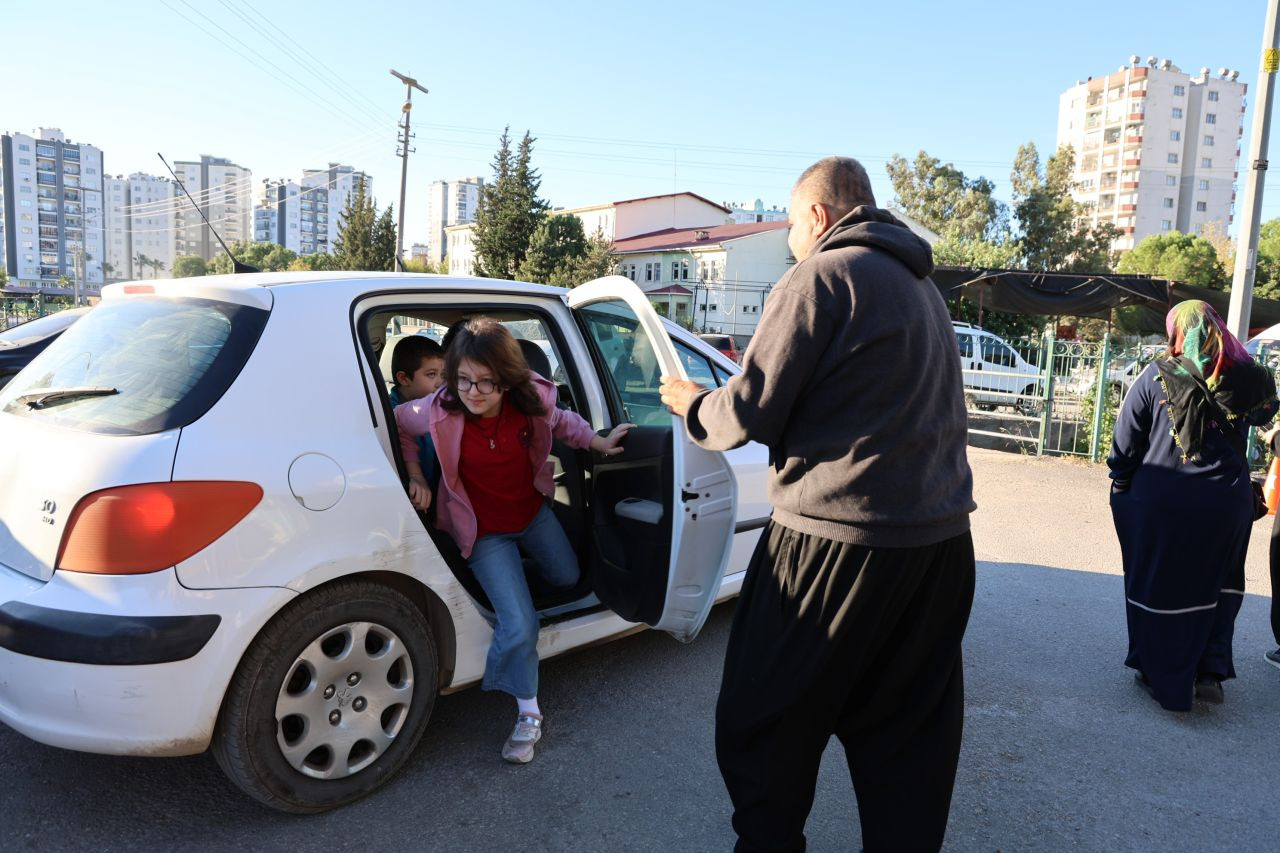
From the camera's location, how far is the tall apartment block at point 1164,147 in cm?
9362

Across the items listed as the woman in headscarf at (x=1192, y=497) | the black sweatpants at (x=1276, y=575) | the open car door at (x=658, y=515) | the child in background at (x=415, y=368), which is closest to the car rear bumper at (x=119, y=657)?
the open car door at (x=658, y=515)

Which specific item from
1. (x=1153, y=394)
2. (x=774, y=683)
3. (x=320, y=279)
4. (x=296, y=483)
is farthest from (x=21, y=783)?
(x=1153, y=394)

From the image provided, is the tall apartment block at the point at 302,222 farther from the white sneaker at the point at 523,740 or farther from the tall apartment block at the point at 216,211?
the white sneaker at the point at 523,740

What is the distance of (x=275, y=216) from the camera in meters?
139

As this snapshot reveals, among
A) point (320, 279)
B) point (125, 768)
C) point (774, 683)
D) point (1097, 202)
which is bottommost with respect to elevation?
point (125, 768)

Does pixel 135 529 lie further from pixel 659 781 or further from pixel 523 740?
pixel 659 781

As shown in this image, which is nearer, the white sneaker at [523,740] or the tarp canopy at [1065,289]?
the white sneaker at [523,740]

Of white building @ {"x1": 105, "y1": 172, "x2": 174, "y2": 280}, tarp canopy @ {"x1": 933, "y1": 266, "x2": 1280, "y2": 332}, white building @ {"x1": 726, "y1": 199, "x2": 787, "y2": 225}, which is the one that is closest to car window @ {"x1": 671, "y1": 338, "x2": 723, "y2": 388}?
tarp canopy @ {"x1": 933, "y1": 266, "x2": 1280, "y2": 332}

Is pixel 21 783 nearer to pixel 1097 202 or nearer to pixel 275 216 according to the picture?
pixel 1097 202

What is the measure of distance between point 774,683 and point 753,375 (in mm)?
768

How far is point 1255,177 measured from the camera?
9.50m

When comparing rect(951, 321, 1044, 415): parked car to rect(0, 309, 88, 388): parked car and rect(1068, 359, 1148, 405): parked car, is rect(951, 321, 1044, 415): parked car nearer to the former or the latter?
rect(1068, 359, 1148, 405): parked car

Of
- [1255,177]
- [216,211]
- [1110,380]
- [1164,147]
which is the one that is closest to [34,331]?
[1110,380]

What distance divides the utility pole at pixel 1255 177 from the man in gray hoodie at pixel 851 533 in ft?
30.3
